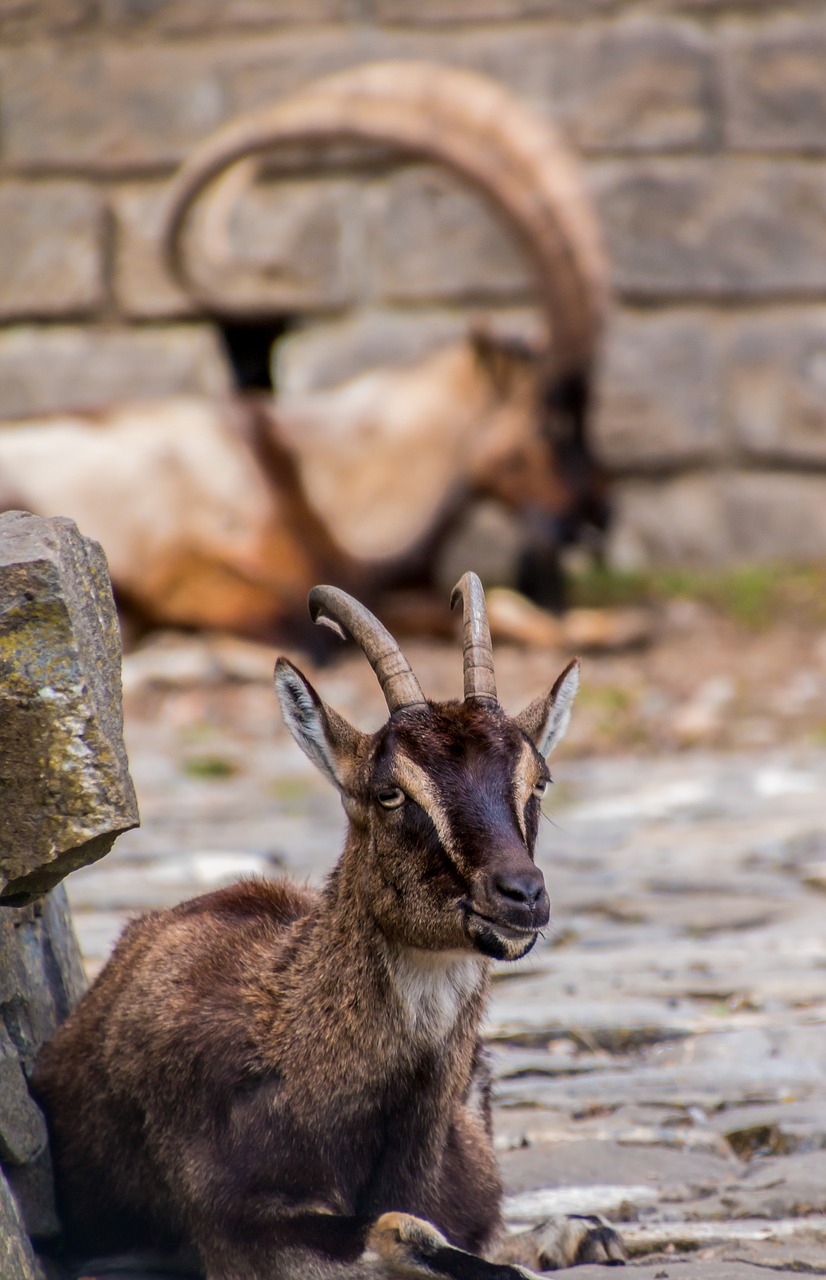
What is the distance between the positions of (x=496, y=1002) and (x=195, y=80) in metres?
7.62

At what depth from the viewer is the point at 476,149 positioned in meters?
9.27

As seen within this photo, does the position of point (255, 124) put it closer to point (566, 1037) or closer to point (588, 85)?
point (588, 85)

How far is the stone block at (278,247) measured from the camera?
10.4 meters

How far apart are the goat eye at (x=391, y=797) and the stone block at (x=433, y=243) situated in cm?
798

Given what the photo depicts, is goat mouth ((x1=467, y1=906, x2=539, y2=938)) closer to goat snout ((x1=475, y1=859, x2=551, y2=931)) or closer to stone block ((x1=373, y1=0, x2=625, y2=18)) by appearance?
goat snout ((x1=475, y1=859, x2=551, y2=931))

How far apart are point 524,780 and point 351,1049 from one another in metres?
0.47

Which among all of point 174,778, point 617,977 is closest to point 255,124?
point 174,778

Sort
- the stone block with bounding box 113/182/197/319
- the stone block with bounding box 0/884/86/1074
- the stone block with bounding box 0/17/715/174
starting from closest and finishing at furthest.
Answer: the stone block with bounding box 0/884/86/1074, the stone block with bounding box 0/17/715/174, the stone block with bounding box 113/182/197/319

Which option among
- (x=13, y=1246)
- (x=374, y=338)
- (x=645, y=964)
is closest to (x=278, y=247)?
(x=374, y=338)

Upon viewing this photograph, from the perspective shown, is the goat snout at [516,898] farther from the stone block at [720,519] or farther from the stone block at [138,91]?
the stone block at [138,91]

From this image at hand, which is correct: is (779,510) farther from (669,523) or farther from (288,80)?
(288,80)

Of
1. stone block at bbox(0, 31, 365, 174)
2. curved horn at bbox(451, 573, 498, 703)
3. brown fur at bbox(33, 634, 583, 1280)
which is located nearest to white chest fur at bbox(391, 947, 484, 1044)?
brown fur at bbox(33, 634, 583, 1280)

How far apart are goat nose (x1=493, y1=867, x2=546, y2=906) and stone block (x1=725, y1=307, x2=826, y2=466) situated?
814 centimetres

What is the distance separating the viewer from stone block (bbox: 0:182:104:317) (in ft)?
34.6
